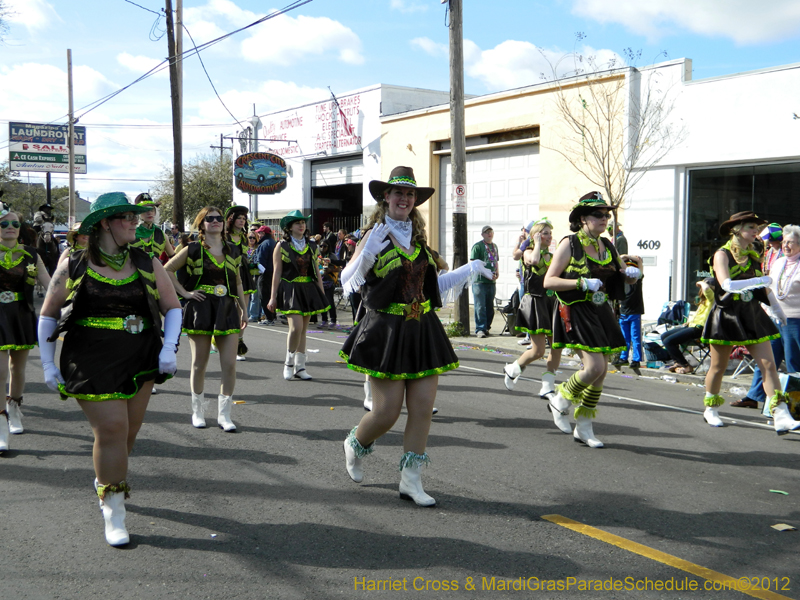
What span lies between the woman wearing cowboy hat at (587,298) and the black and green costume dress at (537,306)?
1828mm

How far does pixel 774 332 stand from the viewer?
688 centimetres

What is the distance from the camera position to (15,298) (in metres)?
6.38

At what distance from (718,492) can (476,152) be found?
1569cm

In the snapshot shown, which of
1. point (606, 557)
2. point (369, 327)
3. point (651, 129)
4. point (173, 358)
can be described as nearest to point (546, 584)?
point (606, 557)

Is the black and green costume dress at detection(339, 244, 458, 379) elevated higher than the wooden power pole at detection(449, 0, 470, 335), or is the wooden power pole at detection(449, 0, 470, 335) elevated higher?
the wooden power pole at detection(449, 0, 470, 335)

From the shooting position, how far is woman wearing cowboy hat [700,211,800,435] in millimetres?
6789

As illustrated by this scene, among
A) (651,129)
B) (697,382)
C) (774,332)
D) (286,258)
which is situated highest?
(651,129)

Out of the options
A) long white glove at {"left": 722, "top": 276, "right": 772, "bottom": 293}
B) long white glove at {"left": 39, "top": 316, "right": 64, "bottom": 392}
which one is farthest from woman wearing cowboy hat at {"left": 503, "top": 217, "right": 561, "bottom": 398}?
long white glove at {"left": 39, "top": 316, "right": 64, "bottom": 392}

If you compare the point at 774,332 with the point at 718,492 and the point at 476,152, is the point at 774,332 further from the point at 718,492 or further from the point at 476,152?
the point at 476,152

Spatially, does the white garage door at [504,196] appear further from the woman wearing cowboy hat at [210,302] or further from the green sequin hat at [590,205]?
the woman wearing cowboy hat at [210,302]

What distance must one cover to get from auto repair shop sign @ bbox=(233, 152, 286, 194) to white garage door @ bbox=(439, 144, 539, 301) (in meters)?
9.24

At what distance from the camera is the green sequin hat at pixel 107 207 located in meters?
4.12

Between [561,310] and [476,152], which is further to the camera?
[476,152]

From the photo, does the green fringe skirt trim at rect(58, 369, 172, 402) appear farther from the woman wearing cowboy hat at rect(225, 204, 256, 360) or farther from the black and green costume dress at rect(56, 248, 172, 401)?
the woman wearing cowboy hat at rect(225, 204, 256, 360)
